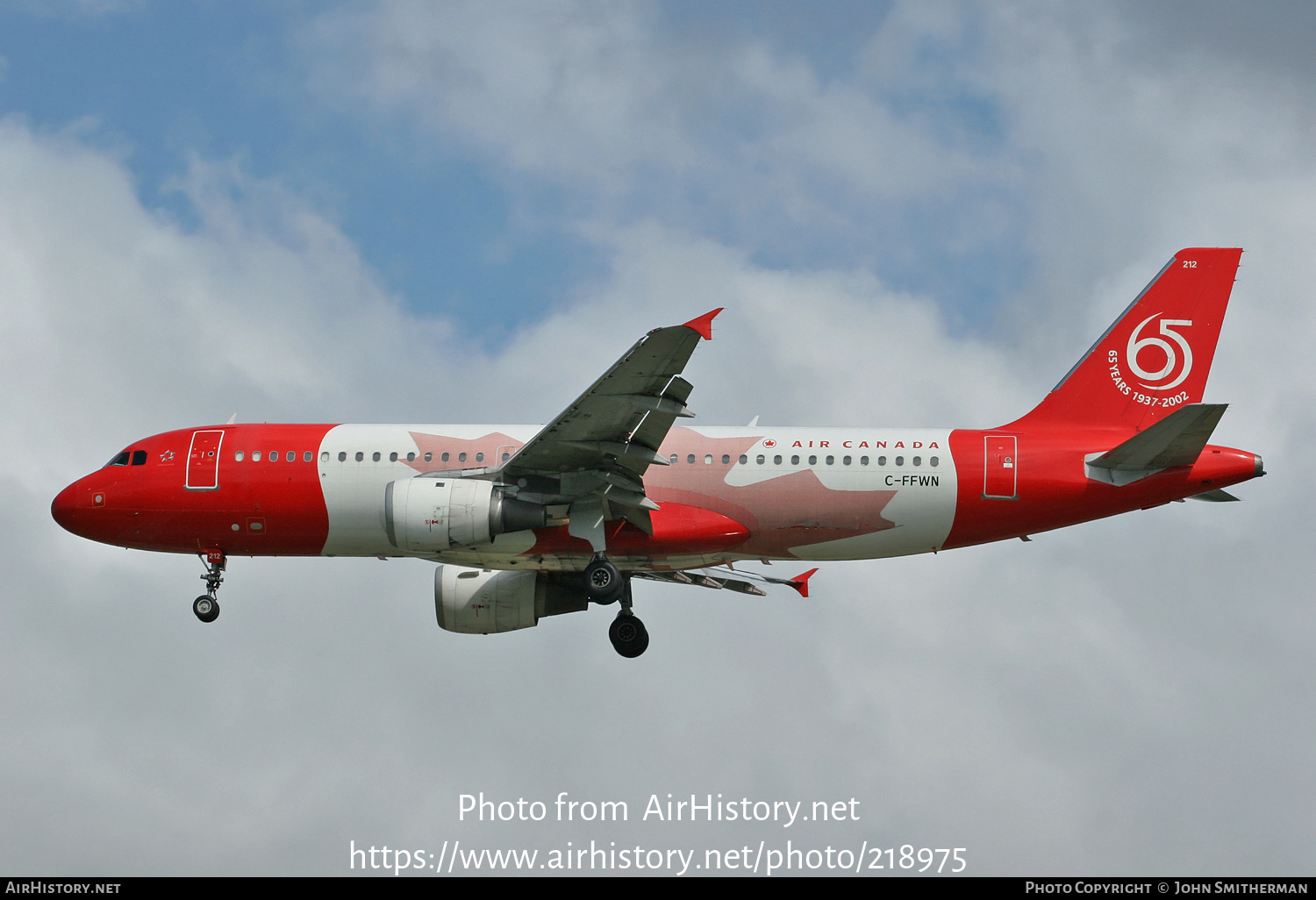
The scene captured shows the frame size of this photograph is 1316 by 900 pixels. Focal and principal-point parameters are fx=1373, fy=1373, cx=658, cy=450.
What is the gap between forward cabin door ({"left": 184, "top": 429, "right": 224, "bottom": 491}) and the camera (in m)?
31.1

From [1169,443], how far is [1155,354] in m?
4.14

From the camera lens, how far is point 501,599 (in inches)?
1342

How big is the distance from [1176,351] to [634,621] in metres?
14.1

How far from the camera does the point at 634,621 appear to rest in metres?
32.3

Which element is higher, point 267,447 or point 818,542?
point 267,447

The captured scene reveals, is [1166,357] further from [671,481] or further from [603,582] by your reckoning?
[603,582]

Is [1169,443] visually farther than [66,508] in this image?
No

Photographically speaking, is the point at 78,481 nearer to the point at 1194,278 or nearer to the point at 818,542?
the point at 818,542

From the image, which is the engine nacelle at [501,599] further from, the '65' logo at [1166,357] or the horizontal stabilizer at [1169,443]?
the '65' logo at [1166,357]

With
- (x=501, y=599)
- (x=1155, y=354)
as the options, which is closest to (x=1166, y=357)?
(x=1155, y=354)

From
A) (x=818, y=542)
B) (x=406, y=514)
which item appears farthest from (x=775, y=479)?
(x=406, y=514)

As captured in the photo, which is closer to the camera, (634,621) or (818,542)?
(818,542)

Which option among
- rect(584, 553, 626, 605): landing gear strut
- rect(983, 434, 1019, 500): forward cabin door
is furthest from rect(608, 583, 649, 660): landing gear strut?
rect(983, 434, 1019, 500): forward cabin door

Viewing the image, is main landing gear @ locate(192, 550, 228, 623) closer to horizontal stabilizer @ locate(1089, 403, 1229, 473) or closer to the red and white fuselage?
the red and white fuselage
